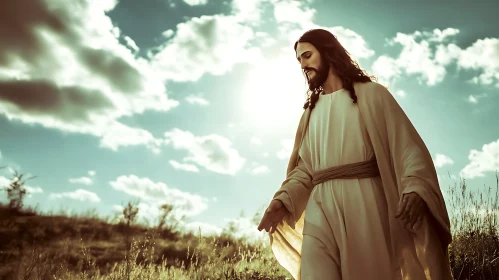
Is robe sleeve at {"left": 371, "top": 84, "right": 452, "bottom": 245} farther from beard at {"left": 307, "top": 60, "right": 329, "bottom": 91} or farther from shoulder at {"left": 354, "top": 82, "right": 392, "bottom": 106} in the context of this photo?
beard at {"left": 307, "top": 60, "right": 329, "bottom": 91}

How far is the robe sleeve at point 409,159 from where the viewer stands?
2.43 metres

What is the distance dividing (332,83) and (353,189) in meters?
0.90

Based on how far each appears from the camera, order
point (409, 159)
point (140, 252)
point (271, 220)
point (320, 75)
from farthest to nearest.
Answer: point (140, 252), point (320, 75), point (271, 220), point (409, 159)

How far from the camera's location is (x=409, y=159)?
2613 mm

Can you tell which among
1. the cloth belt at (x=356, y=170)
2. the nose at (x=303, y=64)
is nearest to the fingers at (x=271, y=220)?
the cloth belt at (x=356, y=170)

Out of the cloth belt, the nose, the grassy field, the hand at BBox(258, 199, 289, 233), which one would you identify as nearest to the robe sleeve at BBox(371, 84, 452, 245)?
the cloth belt

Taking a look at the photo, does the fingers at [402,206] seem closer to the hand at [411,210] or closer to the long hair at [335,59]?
the hand at [411,210]

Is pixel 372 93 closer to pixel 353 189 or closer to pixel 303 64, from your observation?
pixel 303 64

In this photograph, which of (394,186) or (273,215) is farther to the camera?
(273,215)

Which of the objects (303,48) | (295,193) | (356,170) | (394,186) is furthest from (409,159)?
(303,48)

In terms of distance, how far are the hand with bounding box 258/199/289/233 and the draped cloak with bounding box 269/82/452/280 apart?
5 centimetres

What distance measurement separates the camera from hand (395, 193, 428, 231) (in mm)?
2379

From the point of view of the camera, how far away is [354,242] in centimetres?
253

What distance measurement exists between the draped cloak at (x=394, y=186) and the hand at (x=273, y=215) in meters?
0.05
